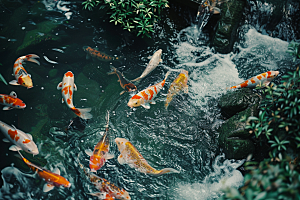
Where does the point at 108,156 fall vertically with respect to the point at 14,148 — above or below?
above

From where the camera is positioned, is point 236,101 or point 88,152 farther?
point 236,101

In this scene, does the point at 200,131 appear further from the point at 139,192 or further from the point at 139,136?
the point at 139,192

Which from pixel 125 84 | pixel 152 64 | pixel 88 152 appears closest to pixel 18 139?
pixel 88 152

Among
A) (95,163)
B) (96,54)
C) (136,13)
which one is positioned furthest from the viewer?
(136,13)

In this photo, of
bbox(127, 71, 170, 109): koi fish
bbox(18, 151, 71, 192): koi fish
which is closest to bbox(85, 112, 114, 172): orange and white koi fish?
bbox(18, 151, 71, 192): koi fish

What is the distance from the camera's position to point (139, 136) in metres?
4.88

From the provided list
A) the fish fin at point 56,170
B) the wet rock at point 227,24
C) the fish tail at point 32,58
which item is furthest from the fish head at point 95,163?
the wet rock at point 227,24

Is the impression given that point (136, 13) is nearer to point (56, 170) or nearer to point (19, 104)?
point (19, 104)

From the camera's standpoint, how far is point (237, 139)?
4.50 m

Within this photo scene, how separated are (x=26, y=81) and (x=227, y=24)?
18.5 feet

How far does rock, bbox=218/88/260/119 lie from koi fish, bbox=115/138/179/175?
6.32 feet

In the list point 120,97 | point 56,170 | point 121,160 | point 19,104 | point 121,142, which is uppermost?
point 120,97

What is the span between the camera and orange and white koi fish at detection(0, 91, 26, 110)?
4742 mm

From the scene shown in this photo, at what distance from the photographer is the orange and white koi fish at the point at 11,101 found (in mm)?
4742
